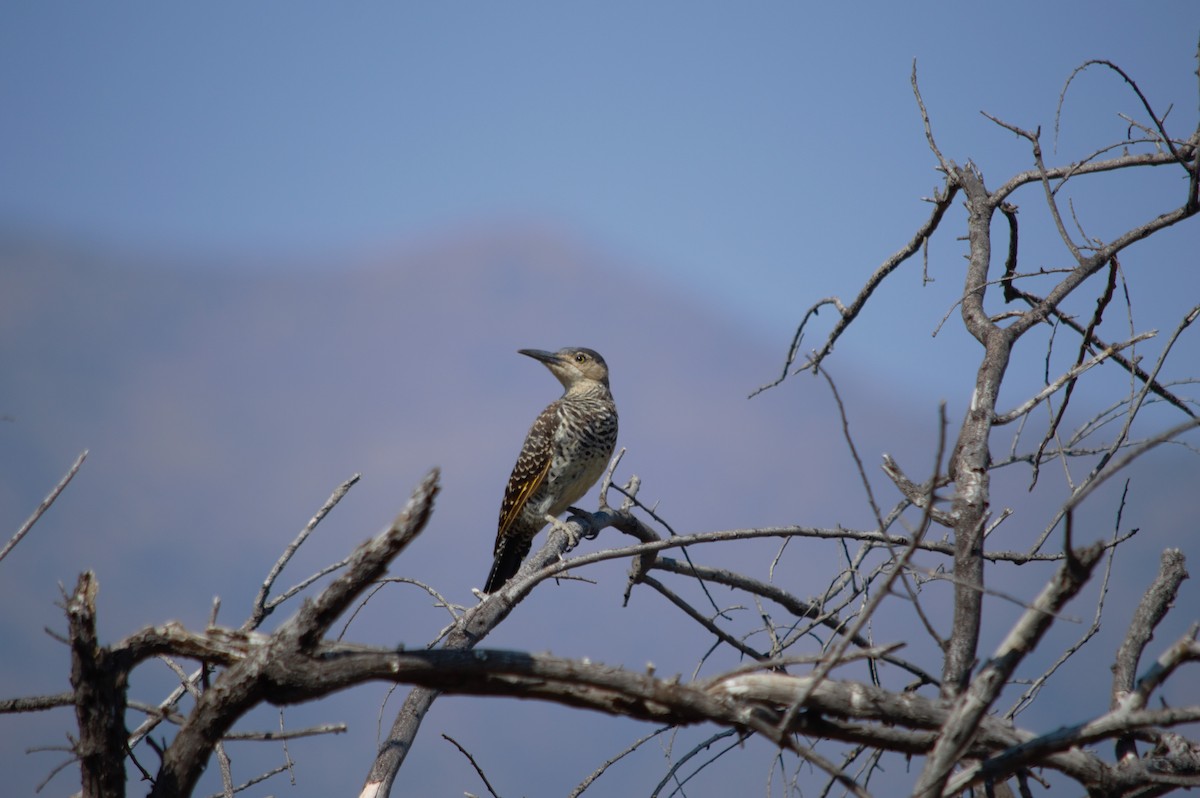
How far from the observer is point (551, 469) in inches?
245

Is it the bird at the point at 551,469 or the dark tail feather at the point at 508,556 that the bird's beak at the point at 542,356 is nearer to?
the bird at the point at 551,469

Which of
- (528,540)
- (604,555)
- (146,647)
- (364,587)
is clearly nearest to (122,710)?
(146,647)

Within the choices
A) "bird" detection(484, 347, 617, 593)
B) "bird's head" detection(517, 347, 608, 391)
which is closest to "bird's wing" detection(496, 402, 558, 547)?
"bird" detection(484, 347, 617, 593)

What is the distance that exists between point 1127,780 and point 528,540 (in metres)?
4.70

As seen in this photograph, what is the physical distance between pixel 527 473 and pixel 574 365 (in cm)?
117

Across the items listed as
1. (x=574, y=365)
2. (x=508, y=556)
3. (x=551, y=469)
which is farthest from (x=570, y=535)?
(x=574, y=365)

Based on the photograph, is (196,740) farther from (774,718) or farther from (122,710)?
(774,718)

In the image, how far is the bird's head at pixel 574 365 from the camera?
714 centimetres

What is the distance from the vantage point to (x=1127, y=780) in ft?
→ 7.22

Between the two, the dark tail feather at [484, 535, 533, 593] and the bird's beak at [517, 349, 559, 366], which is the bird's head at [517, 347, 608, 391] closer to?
the bird's beak at [517, 349, 559, 366]

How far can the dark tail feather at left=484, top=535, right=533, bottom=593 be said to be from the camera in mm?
6504

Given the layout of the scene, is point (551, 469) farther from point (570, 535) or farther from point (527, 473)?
point (570, 535)

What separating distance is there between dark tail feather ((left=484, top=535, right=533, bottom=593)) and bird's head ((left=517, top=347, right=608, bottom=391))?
1241 mm

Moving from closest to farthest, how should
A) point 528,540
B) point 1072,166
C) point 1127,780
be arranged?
point 1127,780 < point 1072,166 < point 528,540
